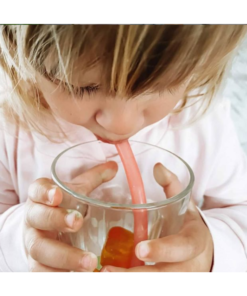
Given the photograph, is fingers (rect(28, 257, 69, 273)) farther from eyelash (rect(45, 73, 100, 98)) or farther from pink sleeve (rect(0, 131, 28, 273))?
eyelash (rect(45, 73, 100, 98))

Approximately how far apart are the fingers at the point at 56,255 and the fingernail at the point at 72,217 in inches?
0.6

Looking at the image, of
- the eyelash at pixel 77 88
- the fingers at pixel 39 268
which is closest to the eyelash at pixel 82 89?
the eyelash at pixel 77 88

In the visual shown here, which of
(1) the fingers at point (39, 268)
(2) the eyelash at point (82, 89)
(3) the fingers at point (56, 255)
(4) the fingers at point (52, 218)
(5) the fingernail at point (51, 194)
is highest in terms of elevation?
(2) the eyelash at point (82, 89)

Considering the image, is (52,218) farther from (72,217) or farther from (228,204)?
(228,204)

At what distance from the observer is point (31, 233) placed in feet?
0.78

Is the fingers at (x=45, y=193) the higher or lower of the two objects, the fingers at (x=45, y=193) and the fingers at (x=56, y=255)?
the higher

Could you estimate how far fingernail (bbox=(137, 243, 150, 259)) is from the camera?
8.4 inches

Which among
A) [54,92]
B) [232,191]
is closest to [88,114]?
[54,92]

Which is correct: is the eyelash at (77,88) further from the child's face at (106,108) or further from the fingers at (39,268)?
the fingers at (39,268)

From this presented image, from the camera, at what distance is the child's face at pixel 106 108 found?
0.65 ft

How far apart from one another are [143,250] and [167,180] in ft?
0.21

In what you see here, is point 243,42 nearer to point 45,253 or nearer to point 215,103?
point 215,103

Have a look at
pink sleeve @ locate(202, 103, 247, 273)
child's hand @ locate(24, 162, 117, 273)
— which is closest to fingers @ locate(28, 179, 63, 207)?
child's hand @ locate(24, 162, 117, 273)

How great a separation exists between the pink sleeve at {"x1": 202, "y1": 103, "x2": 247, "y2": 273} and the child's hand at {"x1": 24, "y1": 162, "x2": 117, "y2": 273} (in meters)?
0.09
